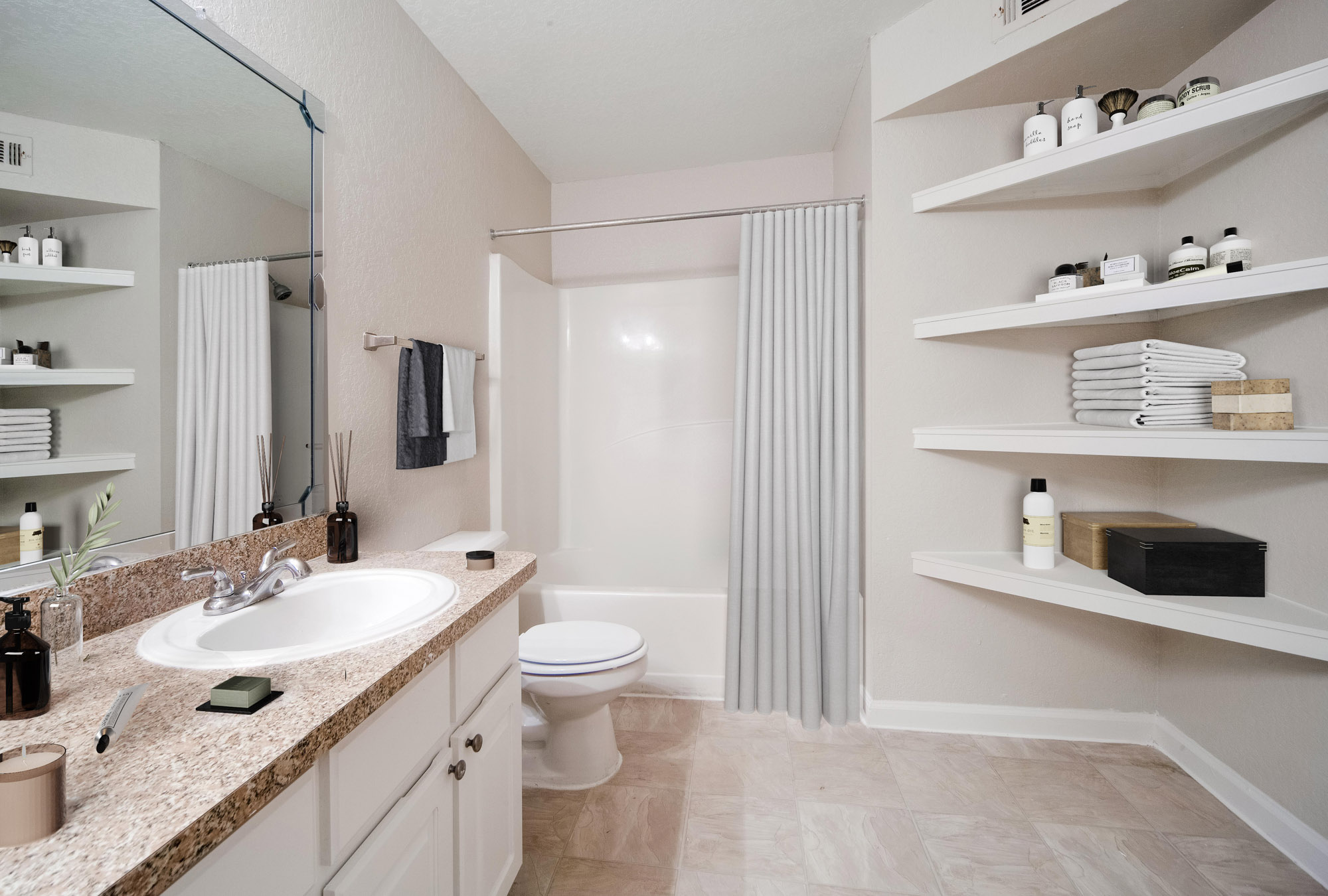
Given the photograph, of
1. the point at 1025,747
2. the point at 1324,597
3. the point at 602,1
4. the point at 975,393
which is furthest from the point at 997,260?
the point at 1025,747

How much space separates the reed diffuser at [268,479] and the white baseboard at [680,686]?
63.6 inches

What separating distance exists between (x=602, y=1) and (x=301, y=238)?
1210mm

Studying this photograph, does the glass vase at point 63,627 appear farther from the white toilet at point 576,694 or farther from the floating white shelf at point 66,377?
the white toilet at point 576,694

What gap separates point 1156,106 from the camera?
159 cm

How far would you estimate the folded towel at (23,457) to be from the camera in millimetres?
818

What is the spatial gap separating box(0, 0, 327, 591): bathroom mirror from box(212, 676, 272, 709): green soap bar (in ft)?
1.57

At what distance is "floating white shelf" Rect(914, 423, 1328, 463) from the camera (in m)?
1.34

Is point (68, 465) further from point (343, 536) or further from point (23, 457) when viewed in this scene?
point (343, 536)

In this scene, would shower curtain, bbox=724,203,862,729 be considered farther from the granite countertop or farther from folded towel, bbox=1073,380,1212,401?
the granite countertop

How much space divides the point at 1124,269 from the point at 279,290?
2246 mm

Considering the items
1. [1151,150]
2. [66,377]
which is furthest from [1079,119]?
[66,377]

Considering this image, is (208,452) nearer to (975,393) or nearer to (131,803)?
(131,803)

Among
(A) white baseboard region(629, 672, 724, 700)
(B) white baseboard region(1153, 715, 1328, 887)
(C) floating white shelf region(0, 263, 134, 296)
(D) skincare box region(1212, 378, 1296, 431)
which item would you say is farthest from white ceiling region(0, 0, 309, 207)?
(B) white baseboard region(1153, 715, 1328, 887)

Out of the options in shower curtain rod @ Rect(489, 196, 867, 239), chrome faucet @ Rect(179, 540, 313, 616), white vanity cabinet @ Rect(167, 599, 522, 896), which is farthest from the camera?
shower curtain rod @ Rect(489, 196, 867, 239)
